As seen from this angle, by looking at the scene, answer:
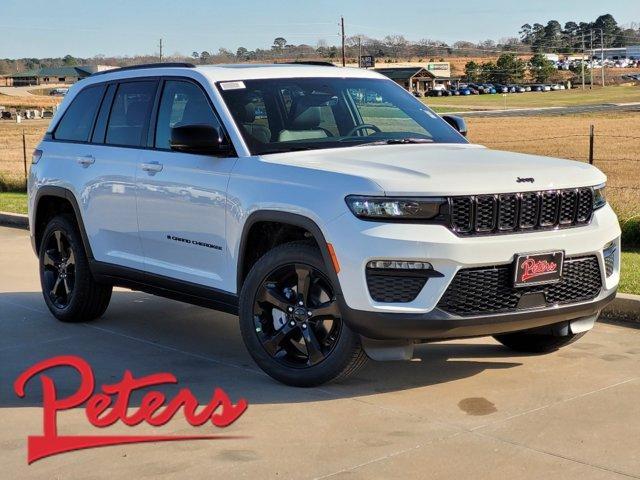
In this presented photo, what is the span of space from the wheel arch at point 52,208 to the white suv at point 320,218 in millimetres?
28

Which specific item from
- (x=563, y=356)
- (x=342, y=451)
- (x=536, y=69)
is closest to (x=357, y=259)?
(x=342, y=451)

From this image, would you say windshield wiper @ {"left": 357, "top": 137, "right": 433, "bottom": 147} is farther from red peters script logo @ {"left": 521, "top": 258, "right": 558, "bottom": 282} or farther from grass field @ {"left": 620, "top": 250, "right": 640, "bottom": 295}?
grass field @ {"left": 620, "top": 250, "right": 640, "bottom": 295}

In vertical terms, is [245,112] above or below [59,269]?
above

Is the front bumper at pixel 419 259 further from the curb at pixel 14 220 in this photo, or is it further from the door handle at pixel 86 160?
the curb at pixel 14 220

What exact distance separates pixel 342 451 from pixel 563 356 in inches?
97.4

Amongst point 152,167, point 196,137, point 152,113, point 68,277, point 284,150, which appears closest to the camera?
point 196,137

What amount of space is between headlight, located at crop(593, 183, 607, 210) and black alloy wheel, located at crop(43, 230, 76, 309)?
3.91 m

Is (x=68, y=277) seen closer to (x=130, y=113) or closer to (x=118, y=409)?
(x=130, y=113)

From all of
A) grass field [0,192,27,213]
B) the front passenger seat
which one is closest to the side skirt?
the front passenger seat

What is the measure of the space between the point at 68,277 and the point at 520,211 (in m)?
3.91

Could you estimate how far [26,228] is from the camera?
581 inches

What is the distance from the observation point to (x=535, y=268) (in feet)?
19.3

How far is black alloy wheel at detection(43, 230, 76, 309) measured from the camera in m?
8.34

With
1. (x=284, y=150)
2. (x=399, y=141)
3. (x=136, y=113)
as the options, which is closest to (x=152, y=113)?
(x=136, y=113)
